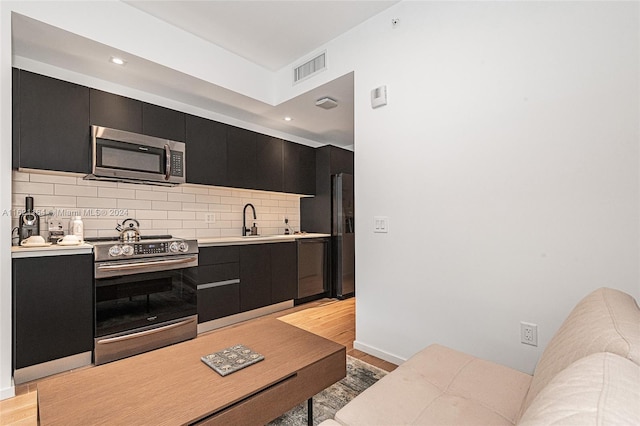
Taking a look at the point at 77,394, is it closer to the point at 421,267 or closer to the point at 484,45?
the point at 421,267

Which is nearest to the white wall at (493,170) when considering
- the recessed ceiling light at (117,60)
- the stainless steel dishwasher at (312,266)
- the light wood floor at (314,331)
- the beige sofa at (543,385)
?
the light wood floor at (314,331)

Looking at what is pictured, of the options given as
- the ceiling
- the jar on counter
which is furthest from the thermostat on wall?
the jar on counter

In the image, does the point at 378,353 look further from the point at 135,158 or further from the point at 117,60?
the point at 117,60

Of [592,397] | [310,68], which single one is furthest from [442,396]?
[310,68]

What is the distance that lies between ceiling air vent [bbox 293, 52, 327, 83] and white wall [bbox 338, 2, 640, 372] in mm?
413

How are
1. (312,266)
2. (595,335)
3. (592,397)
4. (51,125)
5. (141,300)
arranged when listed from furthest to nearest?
1. (312,266)
2. (141,300)
3. (51,125)
4. (595,335)
5. (592,397)

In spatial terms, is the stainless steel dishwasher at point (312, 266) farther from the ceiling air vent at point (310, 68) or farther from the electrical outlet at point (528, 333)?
the electrical outlet at point (528, 333)

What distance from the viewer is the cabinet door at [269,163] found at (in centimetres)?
408

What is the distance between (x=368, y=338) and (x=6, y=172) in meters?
2.90

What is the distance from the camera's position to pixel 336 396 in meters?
2.01

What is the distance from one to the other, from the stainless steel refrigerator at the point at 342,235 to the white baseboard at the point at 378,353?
180cm

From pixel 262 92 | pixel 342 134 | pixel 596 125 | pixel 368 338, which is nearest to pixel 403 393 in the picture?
pixel 368 338

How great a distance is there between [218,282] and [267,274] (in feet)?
2.08

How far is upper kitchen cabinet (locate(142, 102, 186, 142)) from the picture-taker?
3.12 metres
